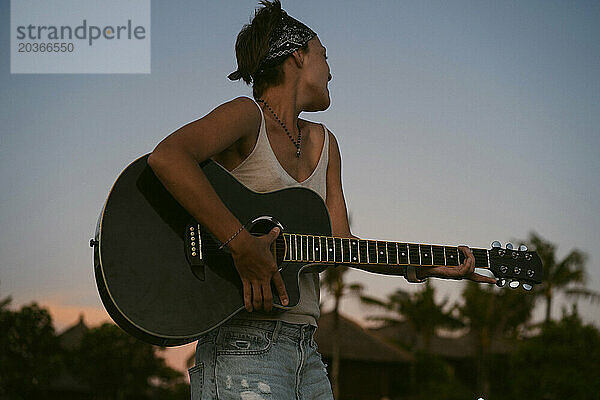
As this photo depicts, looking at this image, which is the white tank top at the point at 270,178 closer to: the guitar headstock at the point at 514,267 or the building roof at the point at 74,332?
the guitar headstock at the point at 514,267

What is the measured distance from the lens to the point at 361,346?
1348 inches

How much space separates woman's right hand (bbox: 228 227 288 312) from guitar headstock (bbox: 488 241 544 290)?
1.12 metres

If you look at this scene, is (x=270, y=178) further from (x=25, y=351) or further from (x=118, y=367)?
(x=118, y=367)

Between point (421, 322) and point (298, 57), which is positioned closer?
point (298, 57)

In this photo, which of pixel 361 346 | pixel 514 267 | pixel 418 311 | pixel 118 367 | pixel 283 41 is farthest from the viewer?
pixel 418 311

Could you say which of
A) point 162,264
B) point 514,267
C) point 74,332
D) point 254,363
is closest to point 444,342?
point 74,332

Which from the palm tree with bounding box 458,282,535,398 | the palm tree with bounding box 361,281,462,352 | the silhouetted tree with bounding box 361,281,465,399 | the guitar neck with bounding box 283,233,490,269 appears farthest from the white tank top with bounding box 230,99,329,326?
the palm tree with bounding box 361,281,462,352

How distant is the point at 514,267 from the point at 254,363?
4.23 feet

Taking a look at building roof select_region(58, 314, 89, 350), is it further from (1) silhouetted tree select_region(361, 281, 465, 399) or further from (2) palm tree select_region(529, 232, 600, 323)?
(2) palm tree select_region(529, 232, 600, 323)

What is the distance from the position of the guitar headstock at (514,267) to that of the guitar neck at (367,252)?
48 millimetres

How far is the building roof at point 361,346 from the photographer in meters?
33.7

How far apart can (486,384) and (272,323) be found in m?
33.5

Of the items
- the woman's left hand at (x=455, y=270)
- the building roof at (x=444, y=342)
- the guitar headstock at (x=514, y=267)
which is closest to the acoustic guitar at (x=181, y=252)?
the woman's left hand at (x=455, y=270)

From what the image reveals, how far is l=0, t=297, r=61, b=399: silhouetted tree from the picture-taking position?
2342cm
